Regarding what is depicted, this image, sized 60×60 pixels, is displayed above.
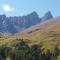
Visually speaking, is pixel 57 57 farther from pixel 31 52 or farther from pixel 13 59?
pixel 13 59

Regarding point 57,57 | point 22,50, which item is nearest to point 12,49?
point 22,50

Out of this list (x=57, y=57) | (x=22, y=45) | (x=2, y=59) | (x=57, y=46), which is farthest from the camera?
(x=57, y=46)

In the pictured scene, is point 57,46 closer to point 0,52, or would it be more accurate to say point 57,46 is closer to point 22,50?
point 22,50

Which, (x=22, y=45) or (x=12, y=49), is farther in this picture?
(x=22, y=45)

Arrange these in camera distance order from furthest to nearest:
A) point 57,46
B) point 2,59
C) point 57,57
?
point 57,46, point 57,57, point 2,59

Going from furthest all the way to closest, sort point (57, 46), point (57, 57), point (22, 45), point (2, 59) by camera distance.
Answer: point (57, 46) < point (22, 45) < point (57, 57) < point (2, 59)

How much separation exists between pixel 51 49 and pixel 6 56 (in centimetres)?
3703

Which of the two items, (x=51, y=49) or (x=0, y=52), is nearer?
(x=0, y=52)

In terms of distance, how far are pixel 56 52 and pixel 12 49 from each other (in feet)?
93.5

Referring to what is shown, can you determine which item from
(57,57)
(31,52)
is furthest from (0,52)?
(57,57)

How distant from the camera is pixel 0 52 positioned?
532ft

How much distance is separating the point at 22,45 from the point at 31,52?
575 inches

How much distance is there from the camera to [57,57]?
164 meters

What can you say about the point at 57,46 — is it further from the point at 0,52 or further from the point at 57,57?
the point at 0,52
